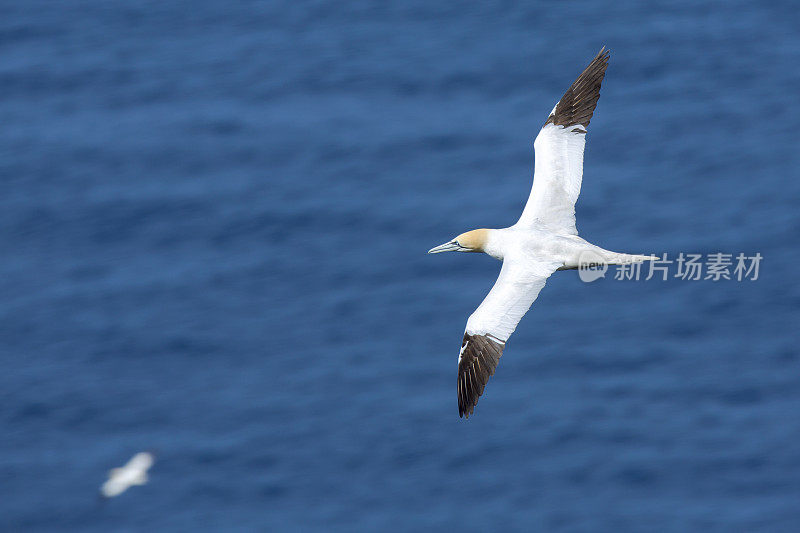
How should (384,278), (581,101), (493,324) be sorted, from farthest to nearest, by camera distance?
(384,278), (581,101), (493,324)

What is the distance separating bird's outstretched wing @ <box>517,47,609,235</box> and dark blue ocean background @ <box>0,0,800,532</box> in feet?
44.5

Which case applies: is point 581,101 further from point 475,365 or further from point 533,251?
point 475,365

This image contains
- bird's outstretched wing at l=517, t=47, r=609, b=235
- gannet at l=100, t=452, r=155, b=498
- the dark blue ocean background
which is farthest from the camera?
gannet at l=100, t=452, r=155, b=498

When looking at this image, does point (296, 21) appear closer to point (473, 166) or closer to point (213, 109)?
point (213, 109)

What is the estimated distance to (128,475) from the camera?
3888cm

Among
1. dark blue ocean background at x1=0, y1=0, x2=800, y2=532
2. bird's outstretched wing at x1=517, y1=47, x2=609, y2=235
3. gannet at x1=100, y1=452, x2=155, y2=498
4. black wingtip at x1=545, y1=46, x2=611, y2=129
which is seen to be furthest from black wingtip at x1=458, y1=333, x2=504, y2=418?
gannet at x1=100, y1=452, x2=155, y2=498

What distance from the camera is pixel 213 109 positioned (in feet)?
151

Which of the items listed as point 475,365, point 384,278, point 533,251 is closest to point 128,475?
point 384,278

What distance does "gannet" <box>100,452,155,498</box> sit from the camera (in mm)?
38781

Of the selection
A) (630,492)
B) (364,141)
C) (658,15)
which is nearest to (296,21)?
(364,141)

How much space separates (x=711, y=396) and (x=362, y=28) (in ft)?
54.0

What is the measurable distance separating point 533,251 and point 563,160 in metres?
2.27

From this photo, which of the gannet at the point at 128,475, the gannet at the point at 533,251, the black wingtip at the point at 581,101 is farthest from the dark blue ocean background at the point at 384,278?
the gannet at the point at 533,251

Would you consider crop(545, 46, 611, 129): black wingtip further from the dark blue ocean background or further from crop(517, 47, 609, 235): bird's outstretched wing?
the dark blue ocean background
